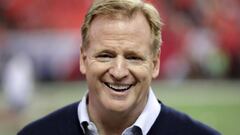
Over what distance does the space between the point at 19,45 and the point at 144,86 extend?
693 cm

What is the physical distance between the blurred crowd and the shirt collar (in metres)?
6.52

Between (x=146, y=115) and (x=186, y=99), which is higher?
(x=146, y=115)

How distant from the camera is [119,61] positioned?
8.43 feet

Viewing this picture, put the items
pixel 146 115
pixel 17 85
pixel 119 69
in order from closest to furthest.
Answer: pixel 119 69, pixel 146 115, pixel 17 85

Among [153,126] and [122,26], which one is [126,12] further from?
[153,126]

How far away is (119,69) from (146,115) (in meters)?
0.23

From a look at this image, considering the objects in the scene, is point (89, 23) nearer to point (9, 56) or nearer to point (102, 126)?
point (102, 126)

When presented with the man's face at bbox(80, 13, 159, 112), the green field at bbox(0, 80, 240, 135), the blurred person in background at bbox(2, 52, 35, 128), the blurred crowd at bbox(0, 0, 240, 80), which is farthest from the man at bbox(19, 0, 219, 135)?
the blurred crowd at bbox(0, 0, 240, 80)

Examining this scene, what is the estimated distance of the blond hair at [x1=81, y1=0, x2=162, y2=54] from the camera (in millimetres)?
2598

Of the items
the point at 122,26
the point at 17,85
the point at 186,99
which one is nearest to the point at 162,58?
the point at 186,99

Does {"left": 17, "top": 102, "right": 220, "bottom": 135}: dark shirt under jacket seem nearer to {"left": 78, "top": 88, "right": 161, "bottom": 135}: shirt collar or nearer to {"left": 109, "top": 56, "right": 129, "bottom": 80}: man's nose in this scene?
{"left": 78, "top": 88, "right": 161, "bottom": 135}: shirt collar

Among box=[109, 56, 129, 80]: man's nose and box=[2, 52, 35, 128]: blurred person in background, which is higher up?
box=[109, 56, 129, 80]: man's nose

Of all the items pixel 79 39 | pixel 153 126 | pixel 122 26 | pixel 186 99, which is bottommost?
pixel 186 99

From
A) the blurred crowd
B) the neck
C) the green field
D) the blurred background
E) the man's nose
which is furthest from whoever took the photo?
the blurred crowd
